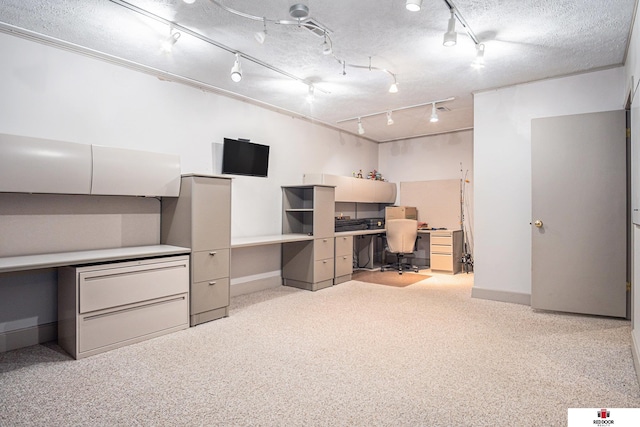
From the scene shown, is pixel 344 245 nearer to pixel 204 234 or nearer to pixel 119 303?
pixel 204 234

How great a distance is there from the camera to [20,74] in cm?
311

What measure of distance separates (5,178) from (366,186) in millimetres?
5377

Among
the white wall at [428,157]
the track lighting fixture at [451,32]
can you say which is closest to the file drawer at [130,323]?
the track lighting fixture at [451,32]

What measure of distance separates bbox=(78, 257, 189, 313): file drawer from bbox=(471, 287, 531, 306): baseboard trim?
349 centimetres

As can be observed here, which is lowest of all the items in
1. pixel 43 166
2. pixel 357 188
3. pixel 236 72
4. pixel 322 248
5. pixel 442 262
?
pixel 442 262

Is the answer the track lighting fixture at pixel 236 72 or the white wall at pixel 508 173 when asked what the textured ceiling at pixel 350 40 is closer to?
the track lighting fixture at pixel 236 72

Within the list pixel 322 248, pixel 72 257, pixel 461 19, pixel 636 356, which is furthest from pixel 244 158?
pixel 636 356

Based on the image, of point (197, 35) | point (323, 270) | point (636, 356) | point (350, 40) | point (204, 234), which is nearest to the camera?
point (636, 356)

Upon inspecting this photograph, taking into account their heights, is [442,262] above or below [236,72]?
below

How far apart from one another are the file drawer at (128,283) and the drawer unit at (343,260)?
259cm

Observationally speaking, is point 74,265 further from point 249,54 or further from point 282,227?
point 282,227

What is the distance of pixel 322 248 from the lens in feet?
17.5

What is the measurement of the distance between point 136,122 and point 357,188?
3986 millimetres

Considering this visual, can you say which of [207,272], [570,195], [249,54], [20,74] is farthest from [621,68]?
[20,74]
